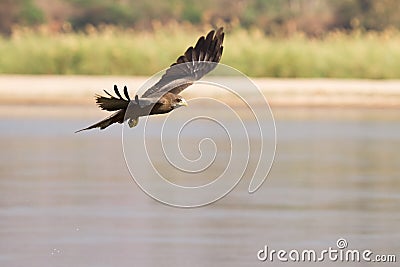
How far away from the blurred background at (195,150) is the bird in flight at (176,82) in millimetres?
914

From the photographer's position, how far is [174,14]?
139ft

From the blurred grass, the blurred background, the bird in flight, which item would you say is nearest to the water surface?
the blurred background

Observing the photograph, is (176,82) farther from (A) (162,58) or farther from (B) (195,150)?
(A) (162,58)

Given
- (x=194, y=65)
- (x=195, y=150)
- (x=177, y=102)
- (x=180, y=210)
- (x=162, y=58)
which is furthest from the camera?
(x=162, y=58)

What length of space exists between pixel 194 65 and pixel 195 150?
659cm

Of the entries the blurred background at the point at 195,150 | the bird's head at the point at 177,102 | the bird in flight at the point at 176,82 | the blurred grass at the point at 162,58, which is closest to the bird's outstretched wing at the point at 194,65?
the bird in flight at the point at 176,82

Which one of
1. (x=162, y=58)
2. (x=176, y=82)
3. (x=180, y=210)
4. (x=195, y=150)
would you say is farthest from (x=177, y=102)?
(x=162, y=58)

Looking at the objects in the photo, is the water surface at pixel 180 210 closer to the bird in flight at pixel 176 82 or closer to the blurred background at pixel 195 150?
the blurred background at pixel 195 150

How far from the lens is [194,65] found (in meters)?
10.6

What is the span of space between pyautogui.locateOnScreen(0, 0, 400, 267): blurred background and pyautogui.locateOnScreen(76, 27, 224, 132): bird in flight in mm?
914

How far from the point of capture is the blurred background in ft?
34.4

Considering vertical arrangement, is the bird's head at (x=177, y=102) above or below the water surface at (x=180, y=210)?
above

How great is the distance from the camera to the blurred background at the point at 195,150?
34.4 ft

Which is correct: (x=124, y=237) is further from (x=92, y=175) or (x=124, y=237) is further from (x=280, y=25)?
(x=280, y=25)
